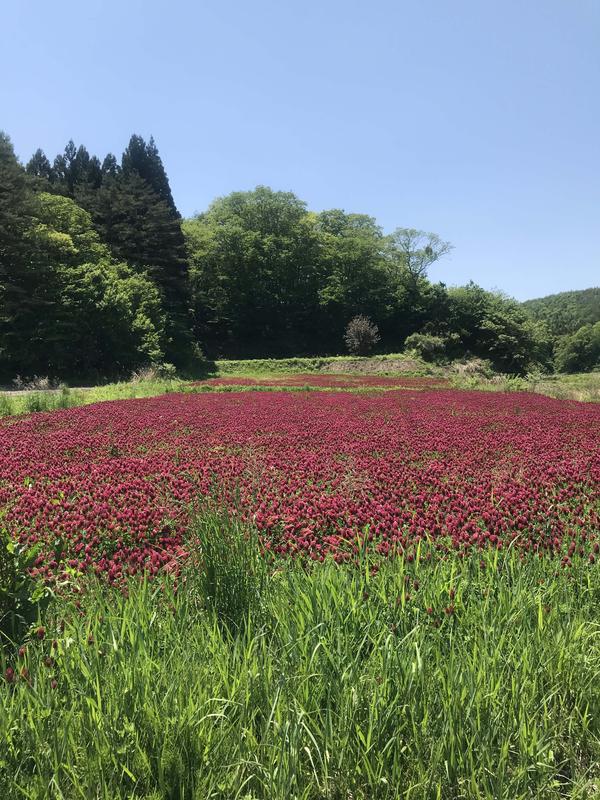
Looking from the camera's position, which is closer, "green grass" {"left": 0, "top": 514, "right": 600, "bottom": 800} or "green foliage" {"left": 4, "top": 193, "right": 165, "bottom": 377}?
"green grass" {"left": 0, "top": 514, "right": 600, "bottom": 800}

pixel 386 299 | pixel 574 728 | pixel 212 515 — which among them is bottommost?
pixel 574 728

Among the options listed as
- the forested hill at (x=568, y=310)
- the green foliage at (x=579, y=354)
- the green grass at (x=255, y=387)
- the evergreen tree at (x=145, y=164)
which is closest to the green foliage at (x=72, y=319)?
the green grass at (x=255, y=387)

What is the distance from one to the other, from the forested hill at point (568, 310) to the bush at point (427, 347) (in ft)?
231

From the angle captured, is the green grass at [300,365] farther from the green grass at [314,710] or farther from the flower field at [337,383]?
the green grass at [314,710]

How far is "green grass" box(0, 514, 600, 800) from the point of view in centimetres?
171

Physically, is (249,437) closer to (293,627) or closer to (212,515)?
(212,515)

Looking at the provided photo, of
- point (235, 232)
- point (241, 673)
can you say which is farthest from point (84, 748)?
point (235, 232)

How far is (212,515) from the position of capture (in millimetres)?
3254

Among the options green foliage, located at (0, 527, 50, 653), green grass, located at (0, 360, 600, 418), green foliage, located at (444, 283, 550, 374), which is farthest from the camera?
green foliage, located at (444, 283, 550, 374)

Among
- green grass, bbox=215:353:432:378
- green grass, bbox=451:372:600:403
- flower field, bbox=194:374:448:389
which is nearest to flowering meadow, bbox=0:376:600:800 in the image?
green grass, bbox=451:372:600:403

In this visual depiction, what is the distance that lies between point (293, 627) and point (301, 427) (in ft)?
29.3

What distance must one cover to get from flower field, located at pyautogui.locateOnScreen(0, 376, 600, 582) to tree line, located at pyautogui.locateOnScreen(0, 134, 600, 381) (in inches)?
898

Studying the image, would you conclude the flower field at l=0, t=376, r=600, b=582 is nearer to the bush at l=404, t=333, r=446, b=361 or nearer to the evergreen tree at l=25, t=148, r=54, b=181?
the bush at l=404, t=333, r=446, b=361

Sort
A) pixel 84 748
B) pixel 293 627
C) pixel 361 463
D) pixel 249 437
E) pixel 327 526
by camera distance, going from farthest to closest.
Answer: pixel 249 437 < pixel 361 463 < pixel 327 526 < pixel 293 627 < pixel 84 748
